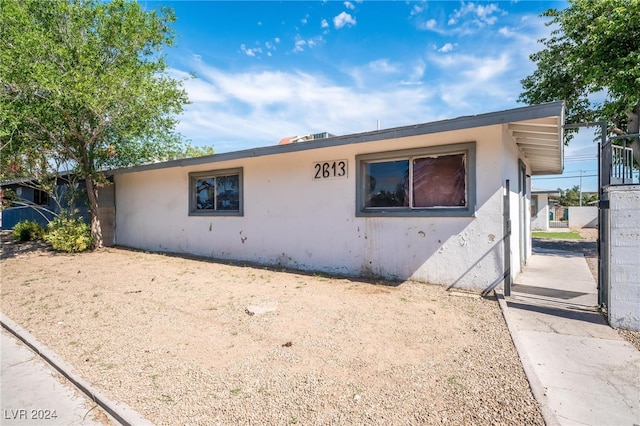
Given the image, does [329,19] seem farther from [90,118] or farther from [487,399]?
A: [487,399]

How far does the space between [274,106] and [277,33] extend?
148 inches

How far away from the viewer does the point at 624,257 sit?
159 inches

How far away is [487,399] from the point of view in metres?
2.57

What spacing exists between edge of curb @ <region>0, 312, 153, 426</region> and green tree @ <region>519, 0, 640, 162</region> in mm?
11990

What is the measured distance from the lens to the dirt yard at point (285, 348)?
252cm

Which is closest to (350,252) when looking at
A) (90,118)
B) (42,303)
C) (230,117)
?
(42,303)

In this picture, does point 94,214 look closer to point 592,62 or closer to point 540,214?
point 592,62

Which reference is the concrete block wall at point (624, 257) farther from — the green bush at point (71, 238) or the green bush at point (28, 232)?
the green bush at point (28, 232)

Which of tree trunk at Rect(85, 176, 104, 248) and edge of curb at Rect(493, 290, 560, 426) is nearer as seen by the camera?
edge of curb at Rect(493, 290, 560, 426)

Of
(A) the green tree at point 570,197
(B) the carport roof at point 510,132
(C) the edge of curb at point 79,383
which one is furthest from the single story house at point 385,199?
(A) the green tree at point 570,197

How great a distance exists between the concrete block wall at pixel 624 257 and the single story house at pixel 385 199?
1.32 m

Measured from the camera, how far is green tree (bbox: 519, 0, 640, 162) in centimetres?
881

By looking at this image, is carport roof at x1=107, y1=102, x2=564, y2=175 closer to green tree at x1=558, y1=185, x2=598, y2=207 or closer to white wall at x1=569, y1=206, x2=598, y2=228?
white wall at x1=569, y1=206, x2=598, y2=228

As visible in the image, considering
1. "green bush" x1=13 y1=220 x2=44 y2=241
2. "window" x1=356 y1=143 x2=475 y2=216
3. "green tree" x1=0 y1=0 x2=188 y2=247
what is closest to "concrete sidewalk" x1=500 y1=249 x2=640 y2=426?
"window" x1=356 y1=143 x2=475 y2=216
